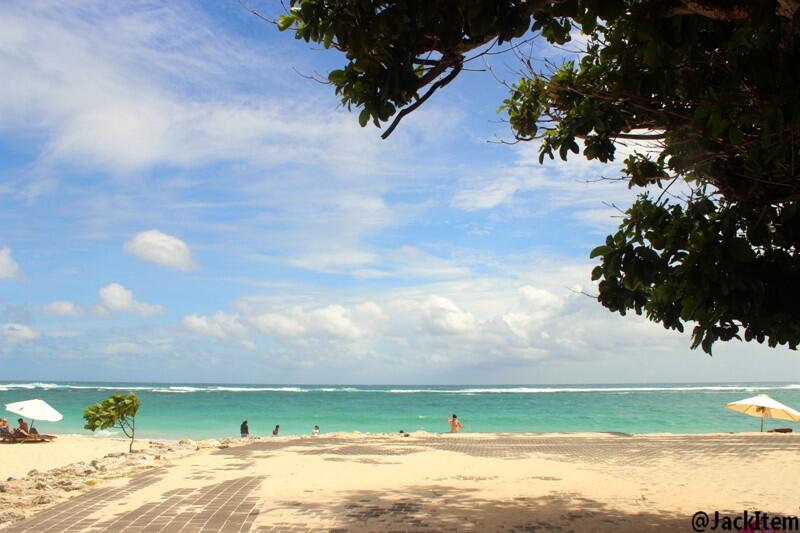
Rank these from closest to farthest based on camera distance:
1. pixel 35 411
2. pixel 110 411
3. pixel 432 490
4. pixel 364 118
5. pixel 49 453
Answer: pixel 364 118
pixel 432 490
pixel 110 411
pixel 49 453
pixel 35 411

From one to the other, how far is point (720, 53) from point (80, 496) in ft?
31.0

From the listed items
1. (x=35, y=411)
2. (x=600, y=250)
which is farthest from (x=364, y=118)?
(x=35, y=411)

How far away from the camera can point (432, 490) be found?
9641 millimetres

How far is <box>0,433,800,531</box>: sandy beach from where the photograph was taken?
7488mm

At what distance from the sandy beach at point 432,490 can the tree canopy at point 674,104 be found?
362cm

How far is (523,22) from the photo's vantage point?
4.05 meters

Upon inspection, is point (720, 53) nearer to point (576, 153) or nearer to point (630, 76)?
point (630, 76)

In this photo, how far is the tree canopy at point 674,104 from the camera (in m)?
4.02

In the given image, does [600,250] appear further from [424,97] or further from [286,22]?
[286,22]

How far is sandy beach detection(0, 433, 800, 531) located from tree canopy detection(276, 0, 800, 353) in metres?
3.62

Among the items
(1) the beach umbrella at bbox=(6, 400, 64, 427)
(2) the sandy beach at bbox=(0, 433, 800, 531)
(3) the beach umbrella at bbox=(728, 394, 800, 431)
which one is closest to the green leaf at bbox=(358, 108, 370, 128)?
(2) the sandy beach at bbox=(0, 433, 800, 531)

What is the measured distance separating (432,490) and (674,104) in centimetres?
649

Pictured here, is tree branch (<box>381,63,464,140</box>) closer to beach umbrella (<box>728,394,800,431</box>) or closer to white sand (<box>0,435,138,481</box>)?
white sand (<box>0,435,138,481</box>)

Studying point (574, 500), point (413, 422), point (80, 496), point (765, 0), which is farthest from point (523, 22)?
point (413, 422)
